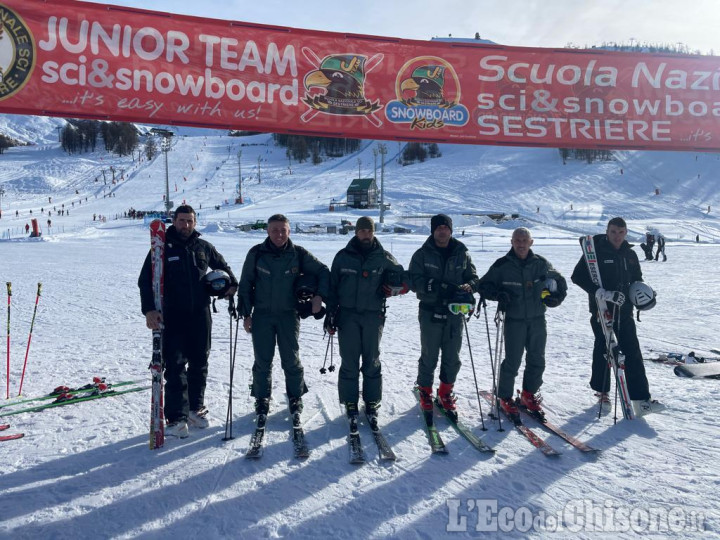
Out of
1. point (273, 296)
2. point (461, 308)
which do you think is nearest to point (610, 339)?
point (461, 308)

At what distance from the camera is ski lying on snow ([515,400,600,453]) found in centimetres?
403

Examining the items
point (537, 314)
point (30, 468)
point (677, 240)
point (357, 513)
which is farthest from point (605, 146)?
point (677, 240)

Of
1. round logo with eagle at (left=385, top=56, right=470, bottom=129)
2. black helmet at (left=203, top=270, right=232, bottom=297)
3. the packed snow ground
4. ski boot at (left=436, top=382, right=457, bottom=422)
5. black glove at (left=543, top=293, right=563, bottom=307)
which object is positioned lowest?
the packed snow ground

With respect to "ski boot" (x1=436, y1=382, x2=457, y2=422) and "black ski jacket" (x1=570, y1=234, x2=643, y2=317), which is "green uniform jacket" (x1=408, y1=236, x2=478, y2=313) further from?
"black ski jacket" (x1=570, y1=234, x2=643, y2=317)

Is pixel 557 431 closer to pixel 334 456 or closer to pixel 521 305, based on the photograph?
pixel 521 305

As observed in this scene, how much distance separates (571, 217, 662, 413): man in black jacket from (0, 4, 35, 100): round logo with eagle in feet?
17.3

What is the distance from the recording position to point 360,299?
4297 millimetres

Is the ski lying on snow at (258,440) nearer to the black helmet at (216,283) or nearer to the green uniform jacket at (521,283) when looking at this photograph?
the black helmet at (216,283)

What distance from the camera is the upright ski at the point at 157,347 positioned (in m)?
4.07

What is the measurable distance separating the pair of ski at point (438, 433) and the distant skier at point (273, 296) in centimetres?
138

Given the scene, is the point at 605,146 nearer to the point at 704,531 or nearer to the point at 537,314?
the point at 537,314

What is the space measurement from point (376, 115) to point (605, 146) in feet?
7.08

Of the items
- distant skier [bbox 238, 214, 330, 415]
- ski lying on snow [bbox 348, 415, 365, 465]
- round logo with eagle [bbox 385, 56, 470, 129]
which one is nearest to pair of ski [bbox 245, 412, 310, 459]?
distant skier [bbox 238, 214, 330, 415]

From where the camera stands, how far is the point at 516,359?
4.64 m
